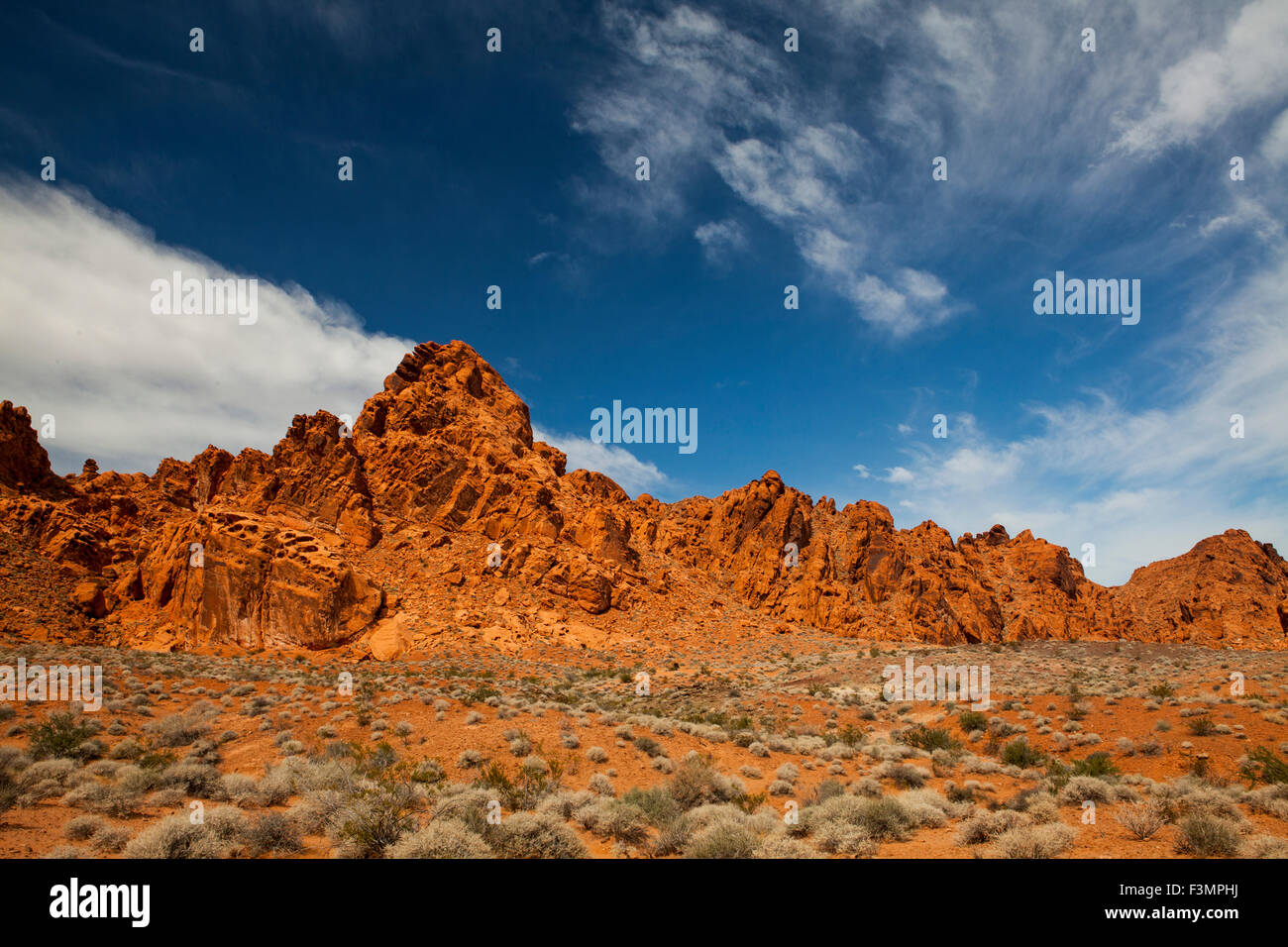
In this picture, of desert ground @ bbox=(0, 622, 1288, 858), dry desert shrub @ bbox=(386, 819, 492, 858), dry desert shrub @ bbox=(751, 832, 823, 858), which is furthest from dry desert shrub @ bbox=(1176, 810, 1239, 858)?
dry desert shrub @ bbox=(386, 819, 492, 858)

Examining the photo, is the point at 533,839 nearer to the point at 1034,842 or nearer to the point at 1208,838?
the point at 1034,842

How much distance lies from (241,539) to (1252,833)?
46999mm

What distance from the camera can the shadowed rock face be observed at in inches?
1485

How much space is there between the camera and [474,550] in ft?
157

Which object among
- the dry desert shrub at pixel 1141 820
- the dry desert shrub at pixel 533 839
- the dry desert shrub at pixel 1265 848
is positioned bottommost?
the dry desert shrub at pixel 1141 820

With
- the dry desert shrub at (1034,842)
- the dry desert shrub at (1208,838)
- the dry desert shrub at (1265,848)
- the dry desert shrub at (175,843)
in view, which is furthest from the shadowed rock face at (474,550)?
the dry desert shrub at (1265,848)

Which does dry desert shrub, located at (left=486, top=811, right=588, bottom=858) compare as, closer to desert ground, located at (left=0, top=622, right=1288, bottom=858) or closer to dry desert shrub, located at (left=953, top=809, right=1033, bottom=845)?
desert ground, located at (left=0, top=622, right=1288, bottom=858)

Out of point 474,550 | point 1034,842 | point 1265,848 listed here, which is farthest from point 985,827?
point 474,550

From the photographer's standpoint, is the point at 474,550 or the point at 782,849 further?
the point at 474,550

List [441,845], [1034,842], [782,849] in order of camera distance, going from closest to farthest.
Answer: [441,845]
[782,849]
[1034,842]

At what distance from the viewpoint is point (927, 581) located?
2544 inches

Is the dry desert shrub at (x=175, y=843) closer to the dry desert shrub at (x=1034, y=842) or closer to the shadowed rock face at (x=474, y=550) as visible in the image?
the dry desert shrub at (x=1034, y=842)

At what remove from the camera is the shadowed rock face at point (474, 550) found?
124 feet

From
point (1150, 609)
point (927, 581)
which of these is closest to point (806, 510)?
point (927, 581)
